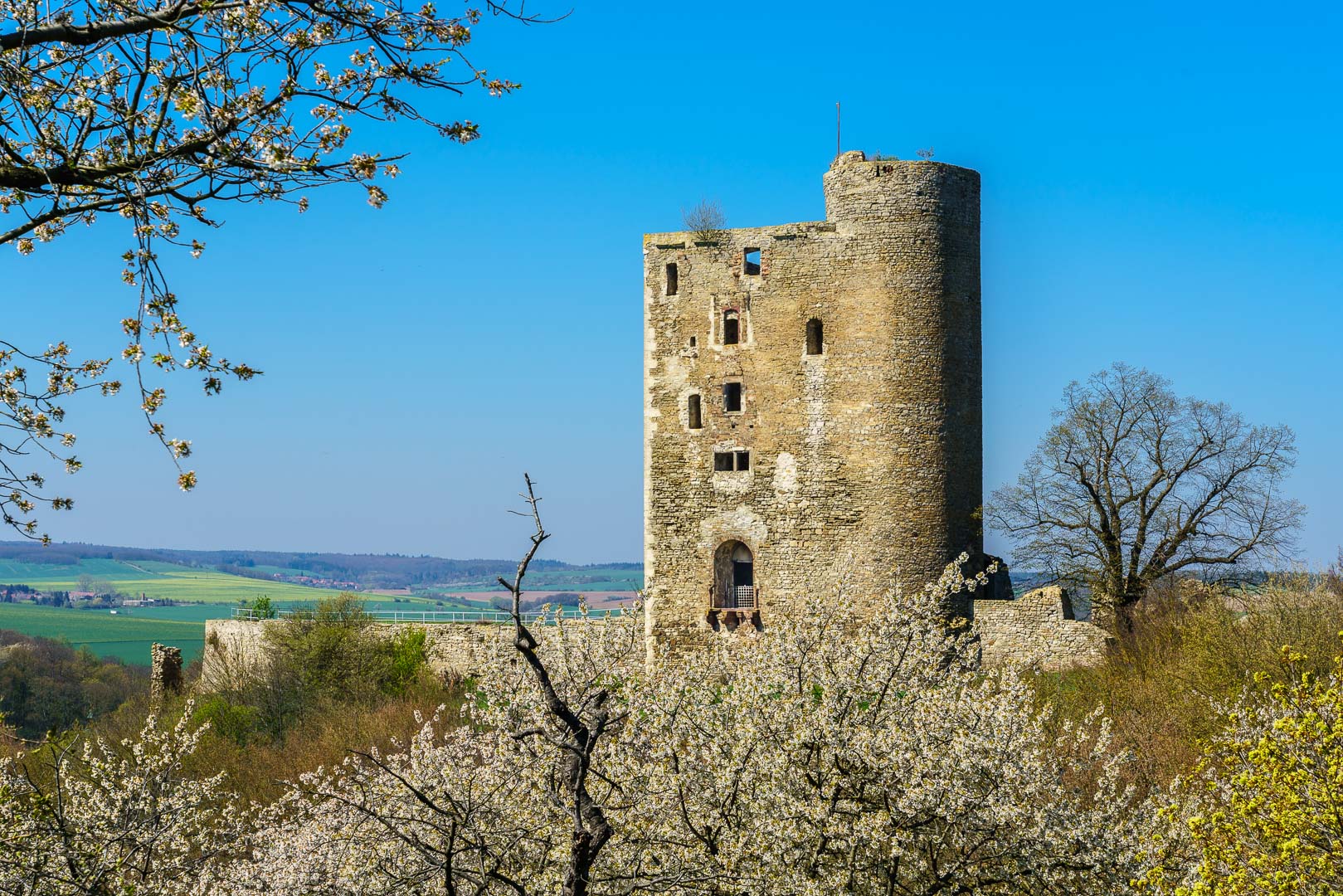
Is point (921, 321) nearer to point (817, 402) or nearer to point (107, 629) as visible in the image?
point (817, 402)

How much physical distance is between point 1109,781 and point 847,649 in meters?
2.56

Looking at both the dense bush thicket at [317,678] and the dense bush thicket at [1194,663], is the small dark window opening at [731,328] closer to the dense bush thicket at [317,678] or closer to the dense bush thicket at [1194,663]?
the dense bush thicket at [1194,663]

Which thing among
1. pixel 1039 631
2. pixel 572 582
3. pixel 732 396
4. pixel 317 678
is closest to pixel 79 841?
pixel 732 396

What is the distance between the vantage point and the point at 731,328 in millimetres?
24516

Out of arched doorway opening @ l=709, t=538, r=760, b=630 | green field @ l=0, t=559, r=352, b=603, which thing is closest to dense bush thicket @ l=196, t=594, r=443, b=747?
arched doorway opening @ l=709, t=538, r=760, b=630

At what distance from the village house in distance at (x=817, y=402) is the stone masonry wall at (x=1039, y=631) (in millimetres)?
144

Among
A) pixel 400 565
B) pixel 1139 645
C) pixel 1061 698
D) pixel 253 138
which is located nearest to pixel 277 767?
pixel 1061 698

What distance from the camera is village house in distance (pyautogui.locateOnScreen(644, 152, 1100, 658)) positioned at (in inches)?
923

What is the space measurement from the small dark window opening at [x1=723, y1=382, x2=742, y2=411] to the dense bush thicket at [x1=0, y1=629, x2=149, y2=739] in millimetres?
25722

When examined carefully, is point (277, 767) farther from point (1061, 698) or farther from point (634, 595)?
point (1061, 698)

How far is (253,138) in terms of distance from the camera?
21.0 feet

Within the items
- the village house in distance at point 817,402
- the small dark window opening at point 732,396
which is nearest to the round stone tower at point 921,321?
the village house in distance at point 817,402

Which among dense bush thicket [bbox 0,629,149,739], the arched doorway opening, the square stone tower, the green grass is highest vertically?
the square stone tower

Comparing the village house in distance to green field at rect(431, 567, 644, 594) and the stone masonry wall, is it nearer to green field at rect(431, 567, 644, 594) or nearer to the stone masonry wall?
the stone masonry wall
